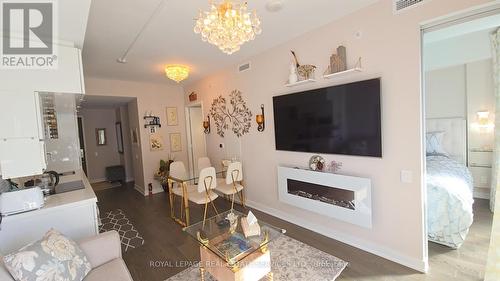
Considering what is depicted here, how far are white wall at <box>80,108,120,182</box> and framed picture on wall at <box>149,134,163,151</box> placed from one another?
3.01 metres

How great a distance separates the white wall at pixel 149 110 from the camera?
495 cm

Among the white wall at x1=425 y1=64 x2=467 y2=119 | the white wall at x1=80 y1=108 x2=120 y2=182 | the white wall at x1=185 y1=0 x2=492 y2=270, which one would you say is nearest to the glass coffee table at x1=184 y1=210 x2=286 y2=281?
the white wall at x1=185 y1=0 x2=492 y2=270

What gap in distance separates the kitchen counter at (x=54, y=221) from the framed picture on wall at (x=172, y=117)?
3.35m

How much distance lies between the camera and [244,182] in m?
4.23

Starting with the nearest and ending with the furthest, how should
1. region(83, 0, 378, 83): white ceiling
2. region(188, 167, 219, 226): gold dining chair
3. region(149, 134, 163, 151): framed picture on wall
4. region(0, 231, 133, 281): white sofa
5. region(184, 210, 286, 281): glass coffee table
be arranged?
1. region(0, 231, 133, 281): white sofa
2. region(184, 210, 286, 281): glass coffee table
3. region(83, 0, 378, 83): white ceiling
4. region(188, 167, 219, 226): gold dining chair
5. region(149, 134, 163, 151): framed picture on wall

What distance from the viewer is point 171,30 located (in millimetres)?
2607

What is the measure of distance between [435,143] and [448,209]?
4.86 feet

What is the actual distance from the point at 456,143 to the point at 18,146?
5.08 metres

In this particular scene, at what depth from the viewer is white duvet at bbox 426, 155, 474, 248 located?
2311mm

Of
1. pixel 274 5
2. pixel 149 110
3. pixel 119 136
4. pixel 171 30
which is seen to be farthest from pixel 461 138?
pixel 119 136

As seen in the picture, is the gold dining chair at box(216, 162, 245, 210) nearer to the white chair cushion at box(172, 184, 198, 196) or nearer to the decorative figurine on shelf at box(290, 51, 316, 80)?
the white chair cushion at box(172, 184, 198, 196)

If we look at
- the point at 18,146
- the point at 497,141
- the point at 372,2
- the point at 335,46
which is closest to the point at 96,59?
the point at 18,146

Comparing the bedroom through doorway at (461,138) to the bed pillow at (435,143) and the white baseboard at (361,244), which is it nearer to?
the bed pillow at (435,143)

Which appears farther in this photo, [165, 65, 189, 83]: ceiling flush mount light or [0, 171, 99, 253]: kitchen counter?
[165, 65, 189, 83]: ceiling flush mount light
